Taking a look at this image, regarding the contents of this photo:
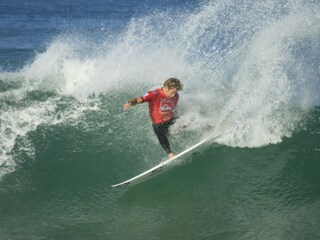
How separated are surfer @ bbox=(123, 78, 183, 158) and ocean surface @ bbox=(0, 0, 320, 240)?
0.93 feet

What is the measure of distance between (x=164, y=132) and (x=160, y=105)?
51 cm

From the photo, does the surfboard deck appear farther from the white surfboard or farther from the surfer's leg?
the surfer's leg

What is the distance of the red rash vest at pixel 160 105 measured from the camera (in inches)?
285

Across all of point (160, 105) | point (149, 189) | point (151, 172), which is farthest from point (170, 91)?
point (149, 189)

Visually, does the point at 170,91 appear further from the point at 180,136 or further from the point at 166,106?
the point at 180,136

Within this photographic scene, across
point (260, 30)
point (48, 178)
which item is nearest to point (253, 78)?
point (260, 30)

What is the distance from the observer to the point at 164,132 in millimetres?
7566

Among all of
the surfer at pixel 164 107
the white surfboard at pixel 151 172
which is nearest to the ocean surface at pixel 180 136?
the white surfboard at pixel 151 172


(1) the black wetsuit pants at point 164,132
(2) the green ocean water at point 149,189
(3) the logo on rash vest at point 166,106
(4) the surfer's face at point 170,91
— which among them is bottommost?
(2) the green ocean water at point 149,189

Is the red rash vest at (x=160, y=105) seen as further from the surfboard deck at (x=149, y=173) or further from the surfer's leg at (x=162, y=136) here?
the surfboard deck at (x=149, y=173)

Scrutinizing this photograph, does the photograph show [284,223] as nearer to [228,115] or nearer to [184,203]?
[184,203]

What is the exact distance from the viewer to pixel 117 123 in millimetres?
9516

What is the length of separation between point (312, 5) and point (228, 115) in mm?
4732

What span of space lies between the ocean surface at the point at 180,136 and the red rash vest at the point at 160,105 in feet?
1.19
